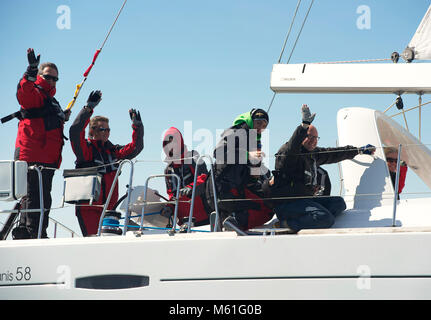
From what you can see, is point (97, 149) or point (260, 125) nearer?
point (260, 125)

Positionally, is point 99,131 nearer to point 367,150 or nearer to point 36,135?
point 36,135

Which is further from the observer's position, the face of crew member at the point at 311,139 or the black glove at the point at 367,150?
the black glove at the point at 367,150

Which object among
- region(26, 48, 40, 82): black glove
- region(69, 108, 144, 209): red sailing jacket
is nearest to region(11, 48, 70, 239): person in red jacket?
region(26, 48, 40, 82): black glove

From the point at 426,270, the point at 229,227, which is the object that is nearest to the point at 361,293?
the point at 426,270

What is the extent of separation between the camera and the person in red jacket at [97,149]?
562cm

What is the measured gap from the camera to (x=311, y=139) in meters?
4.79

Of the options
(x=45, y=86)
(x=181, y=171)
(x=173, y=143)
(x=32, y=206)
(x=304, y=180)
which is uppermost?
(x=45, y=86)

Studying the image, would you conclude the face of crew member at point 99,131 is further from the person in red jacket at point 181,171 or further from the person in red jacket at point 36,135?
the person in red jacket at point 181,171

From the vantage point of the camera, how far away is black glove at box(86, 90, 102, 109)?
18.5ft

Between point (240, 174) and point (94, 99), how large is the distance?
1671mm

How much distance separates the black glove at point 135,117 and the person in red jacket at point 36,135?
0.79 meters

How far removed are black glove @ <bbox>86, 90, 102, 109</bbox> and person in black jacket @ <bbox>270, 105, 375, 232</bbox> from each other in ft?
6.18

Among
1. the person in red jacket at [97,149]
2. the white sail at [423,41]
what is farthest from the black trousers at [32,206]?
the white sail at [423,41]

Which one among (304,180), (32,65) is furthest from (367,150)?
(32,65)
